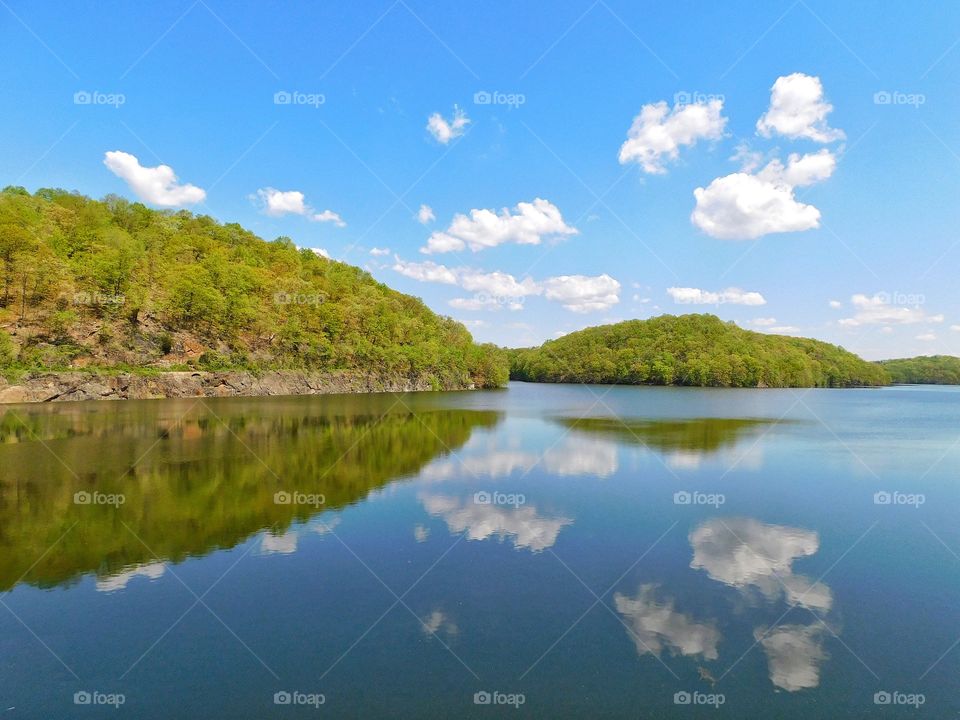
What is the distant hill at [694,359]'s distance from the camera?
144750mm

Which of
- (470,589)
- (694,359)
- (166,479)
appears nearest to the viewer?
(470,589)

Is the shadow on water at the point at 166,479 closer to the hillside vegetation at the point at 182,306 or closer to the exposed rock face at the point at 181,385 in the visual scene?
the exposed rock face at the point at 181,385

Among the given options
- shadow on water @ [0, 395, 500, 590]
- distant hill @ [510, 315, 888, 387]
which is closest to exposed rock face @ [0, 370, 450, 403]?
shadow on water @ [0, 395, 500, 590]

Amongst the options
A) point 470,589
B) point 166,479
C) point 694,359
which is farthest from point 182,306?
point 694,359

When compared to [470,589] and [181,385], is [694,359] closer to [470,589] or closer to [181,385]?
[181,385]

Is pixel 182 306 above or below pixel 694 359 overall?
above

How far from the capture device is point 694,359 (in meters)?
151

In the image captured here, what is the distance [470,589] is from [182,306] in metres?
79.8

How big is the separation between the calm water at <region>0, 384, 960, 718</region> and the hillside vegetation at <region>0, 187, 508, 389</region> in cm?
4980

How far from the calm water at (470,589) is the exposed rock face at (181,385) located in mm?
37808

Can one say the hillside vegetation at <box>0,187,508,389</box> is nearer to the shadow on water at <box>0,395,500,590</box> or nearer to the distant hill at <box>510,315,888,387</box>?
the shadow on water at <box>0,395,500,590</box>

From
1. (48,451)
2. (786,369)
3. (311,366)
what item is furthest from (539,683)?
(786,369)

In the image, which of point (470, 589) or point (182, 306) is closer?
point (470, 589)

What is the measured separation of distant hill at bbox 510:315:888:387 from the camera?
475 feet
